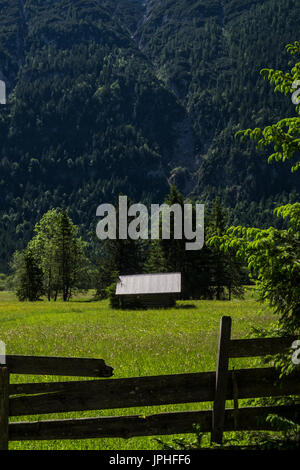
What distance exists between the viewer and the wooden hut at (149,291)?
51.4 meters

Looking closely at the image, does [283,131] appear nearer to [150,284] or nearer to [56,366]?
[56,366]

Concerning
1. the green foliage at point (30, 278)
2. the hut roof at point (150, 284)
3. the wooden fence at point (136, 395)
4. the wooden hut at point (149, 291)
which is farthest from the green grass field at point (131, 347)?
the green foliage at point (30, 278)

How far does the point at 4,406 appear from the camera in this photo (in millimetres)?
8312

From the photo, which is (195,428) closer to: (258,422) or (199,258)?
(258,422)

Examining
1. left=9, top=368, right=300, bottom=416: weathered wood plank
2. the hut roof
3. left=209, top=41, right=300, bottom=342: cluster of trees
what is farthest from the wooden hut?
left=9, top=368, right=300, bottom=416: weathered wood plank

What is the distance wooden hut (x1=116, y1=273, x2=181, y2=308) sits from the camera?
5138 centimetres

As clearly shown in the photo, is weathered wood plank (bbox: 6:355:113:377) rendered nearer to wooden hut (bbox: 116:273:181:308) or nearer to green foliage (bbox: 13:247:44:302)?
wooden hut (bbox: 116:273:181:308)

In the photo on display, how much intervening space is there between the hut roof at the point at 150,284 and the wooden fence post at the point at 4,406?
4269 cm

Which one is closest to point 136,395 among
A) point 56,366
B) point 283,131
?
point 56,366

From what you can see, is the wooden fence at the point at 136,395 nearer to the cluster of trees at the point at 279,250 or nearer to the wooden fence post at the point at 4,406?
the wooden fence post at the point at 4,406

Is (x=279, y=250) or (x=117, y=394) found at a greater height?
(x=279, y=250)

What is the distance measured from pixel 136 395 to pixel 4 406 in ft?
7.24

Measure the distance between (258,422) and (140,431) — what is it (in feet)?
6.99

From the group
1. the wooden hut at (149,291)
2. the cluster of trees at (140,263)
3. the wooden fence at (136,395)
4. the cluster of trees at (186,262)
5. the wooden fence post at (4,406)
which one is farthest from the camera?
the cluster of trees at (186,262)
